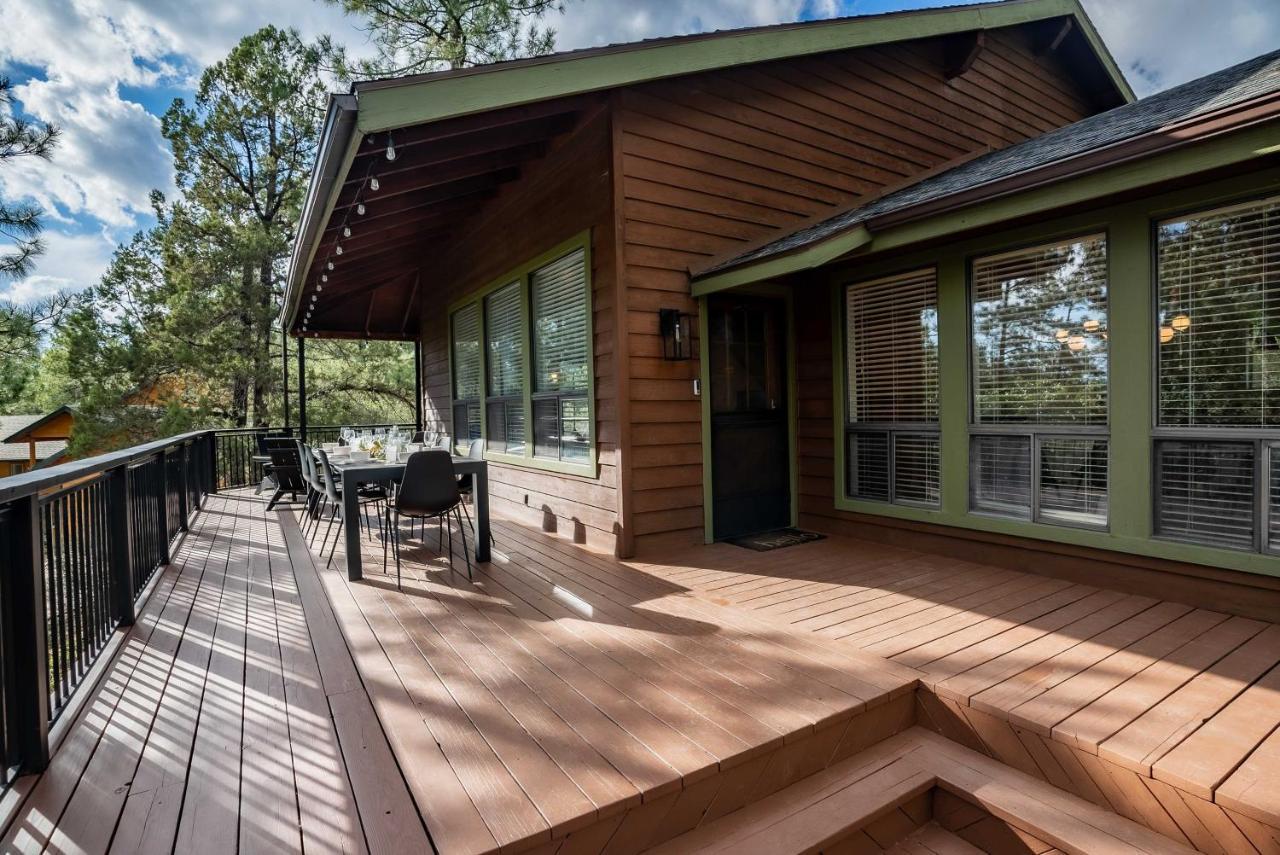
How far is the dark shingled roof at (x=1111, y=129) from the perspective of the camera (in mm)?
2957

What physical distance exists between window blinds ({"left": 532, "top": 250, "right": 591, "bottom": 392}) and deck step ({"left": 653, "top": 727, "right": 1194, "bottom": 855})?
322cm

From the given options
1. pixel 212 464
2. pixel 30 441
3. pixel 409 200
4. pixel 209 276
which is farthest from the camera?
pixel 30 441

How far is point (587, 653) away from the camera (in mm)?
2615

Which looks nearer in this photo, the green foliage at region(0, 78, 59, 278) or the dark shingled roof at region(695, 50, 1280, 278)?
the dark shingled roof at region(695, 50, 1280, 278)

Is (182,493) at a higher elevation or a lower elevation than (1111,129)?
lower

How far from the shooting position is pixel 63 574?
2.35m

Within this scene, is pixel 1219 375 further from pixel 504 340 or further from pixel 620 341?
pixel 504 340

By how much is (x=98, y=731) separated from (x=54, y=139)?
31.5 ft

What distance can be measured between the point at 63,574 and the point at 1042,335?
487 centimetres

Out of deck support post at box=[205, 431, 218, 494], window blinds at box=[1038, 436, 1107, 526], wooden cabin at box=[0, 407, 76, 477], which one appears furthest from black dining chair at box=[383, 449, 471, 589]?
wooden cabin at box=[0, 407, 76, 477]

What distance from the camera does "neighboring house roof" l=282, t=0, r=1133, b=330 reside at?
3029 mm

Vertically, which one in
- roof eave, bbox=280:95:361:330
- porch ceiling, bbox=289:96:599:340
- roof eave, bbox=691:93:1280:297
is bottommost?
roof eave, bbox=691:93:1280:297

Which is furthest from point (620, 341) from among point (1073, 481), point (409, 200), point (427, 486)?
point (1073, 481)

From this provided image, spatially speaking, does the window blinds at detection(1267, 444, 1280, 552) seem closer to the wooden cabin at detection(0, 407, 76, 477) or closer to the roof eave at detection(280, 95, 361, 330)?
the roof eave at detection(280, 95, 361, 330)
